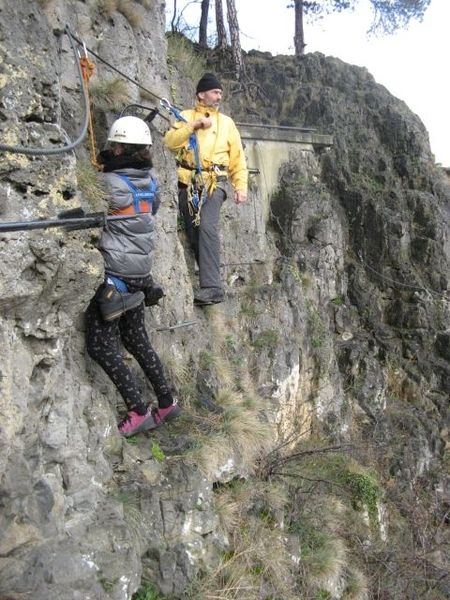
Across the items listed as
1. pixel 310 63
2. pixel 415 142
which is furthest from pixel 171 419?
pixel 310 63

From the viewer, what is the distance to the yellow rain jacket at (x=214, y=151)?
5688 mm

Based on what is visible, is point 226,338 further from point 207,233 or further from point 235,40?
point 235,40

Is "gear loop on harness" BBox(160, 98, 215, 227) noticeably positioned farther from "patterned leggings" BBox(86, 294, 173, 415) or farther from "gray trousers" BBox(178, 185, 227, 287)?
"patterned leggings" BBox(86, 294, 173, 415)

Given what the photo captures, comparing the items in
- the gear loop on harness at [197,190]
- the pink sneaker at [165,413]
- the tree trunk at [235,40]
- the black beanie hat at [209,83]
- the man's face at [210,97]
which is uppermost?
the tree trunk at [235,40]

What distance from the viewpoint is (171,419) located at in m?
4.63

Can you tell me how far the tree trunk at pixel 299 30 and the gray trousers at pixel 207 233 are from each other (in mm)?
10601

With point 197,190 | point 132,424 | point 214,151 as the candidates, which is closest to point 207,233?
point 197,190

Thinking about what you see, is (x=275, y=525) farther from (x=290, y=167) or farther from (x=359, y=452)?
(x=290, y=167)

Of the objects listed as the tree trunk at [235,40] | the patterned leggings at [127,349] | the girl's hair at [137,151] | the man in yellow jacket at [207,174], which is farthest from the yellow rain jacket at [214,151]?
the tree trunk at [235,40]

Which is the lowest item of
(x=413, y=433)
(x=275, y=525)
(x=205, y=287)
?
(x=413, y=433)

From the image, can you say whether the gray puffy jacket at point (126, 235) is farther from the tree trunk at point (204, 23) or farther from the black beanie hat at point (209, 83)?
the tree trunk at point (204, 23)

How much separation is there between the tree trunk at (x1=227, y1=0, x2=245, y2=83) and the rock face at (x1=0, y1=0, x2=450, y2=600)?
561 millimetres

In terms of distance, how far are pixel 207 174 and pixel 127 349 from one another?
2.35m

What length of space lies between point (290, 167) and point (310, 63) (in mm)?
3782
